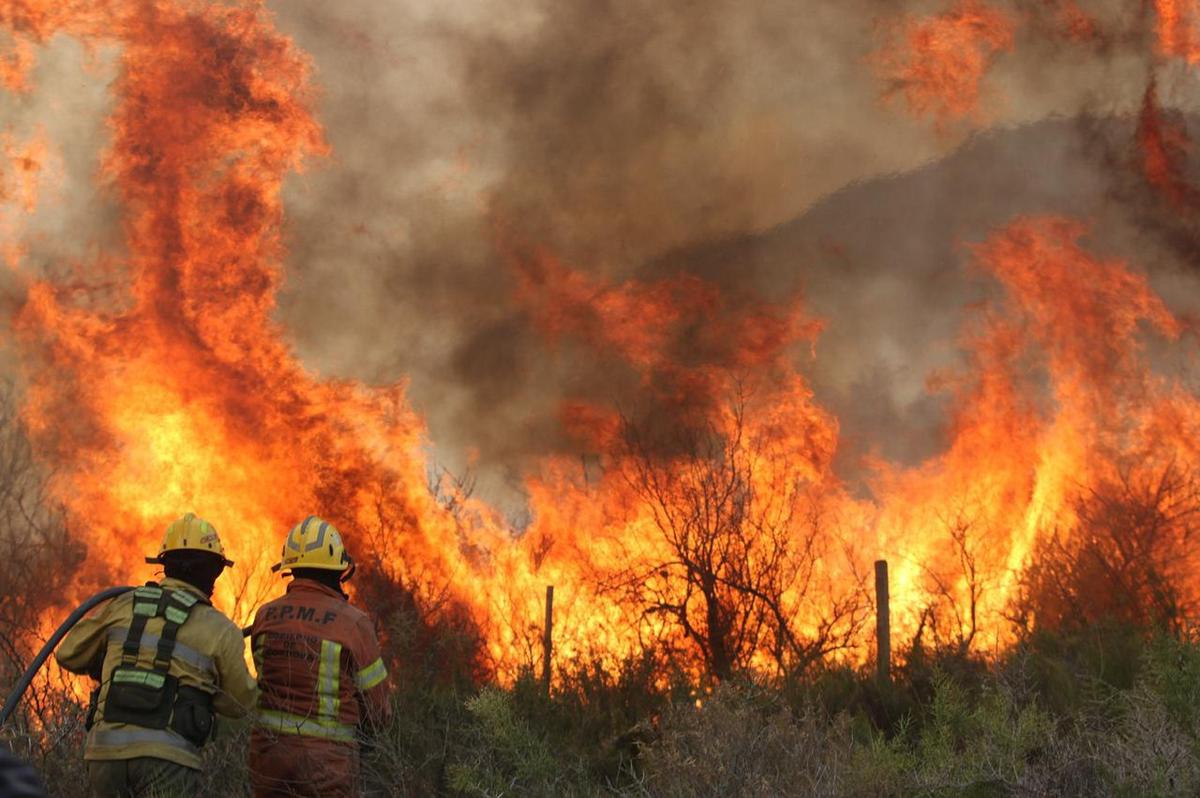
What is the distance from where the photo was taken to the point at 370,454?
16094mm

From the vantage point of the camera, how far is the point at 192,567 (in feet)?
19.5

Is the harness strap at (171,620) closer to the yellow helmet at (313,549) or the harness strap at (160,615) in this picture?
the harness strap at (160,615)

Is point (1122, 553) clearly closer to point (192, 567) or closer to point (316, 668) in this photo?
point (316, 668)

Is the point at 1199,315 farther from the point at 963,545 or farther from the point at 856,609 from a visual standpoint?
the point at 856,609

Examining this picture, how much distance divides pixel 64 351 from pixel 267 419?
9.17 ft

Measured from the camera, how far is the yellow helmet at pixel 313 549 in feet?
19.5

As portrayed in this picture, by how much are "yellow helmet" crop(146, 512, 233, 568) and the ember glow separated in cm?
880

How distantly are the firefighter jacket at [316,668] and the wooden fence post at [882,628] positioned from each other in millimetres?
6864

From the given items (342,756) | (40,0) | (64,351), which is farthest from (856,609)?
(40,0)

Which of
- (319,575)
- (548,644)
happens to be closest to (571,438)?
(548,644)

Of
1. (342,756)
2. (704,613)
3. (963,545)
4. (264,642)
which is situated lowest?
(342,756)

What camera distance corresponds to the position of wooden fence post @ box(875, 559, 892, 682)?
11.9m

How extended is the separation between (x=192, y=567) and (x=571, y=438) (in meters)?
11.0

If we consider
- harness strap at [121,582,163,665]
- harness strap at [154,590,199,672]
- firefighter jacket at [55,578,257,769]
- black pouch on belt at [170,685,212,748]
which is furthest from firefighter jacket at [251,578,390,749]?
harness strap at [121,582,163,665]
